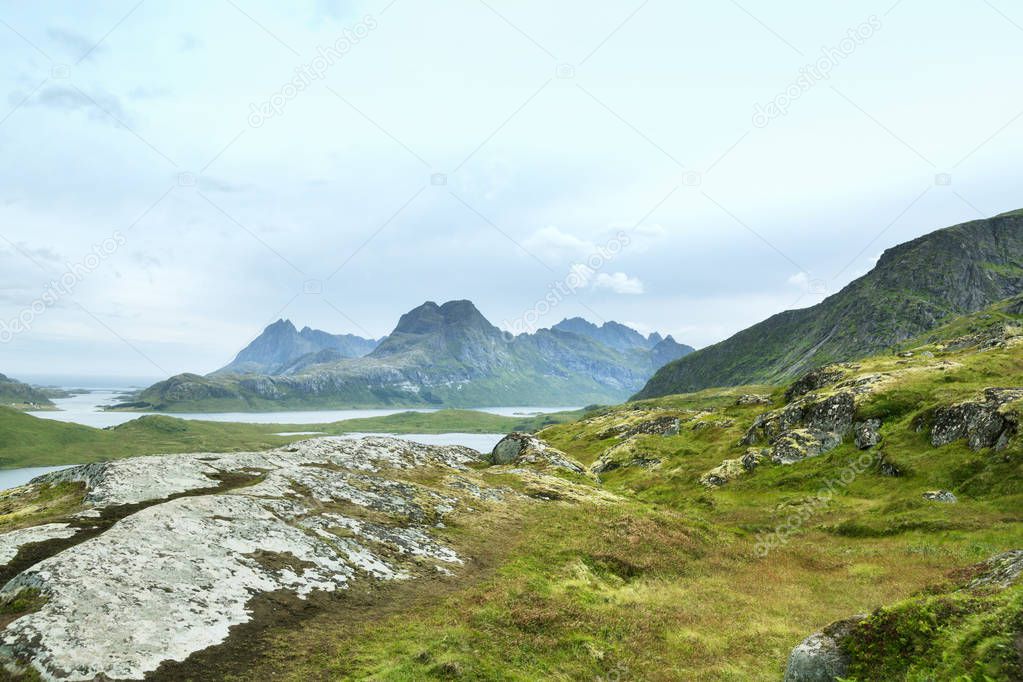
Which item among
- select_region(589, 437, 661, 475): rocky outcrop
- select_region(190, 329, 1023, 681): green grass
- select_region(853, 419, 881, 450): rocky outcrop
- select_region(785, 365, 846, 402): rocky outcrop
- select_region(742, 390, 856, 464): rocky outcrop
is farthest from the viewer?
select_region(589, 437, 661, 475): rocky outcrop

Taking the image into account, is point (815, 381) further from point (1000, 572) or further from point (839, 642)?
point (839, 642)

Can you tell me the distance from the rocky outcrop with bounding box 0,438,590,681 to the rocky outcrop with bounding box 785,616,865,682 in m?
14.2

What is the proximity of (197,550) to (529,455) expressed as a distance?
137ft

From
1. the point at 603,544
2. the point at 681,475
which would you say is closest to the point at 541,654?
the point at 603,544

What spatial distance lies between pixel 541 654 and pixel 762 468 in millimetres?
44980

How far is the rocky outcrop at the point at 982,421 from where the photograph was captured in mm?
37644

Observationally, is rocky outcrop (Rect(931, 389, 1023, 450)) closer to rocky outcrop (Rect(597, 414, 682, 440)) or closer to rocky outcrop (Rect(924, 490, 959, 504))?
rocky outcrop (Rect(924, 490, 959, 504))

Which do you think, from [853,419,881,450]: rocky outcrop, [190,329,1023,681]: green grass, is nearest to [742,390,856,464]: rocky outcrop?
[853,419,881,450]: rocky outcrop

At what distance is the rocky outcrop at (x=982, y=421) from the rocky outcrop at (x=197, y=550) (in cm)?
3749

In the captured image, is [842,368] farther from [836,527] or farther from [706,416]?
[836,527]

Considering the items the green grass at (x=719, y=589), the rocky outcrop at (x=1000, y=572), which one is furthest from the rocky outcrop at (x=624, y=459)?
the rocky outcrop at (x=1000, y=572)

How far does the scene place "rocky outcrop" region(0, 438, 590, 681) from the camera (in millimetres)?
13117

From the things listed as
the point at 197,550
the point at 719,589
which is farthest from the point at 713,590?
the point at 197,550

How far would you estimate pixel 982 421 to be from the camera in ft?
130
